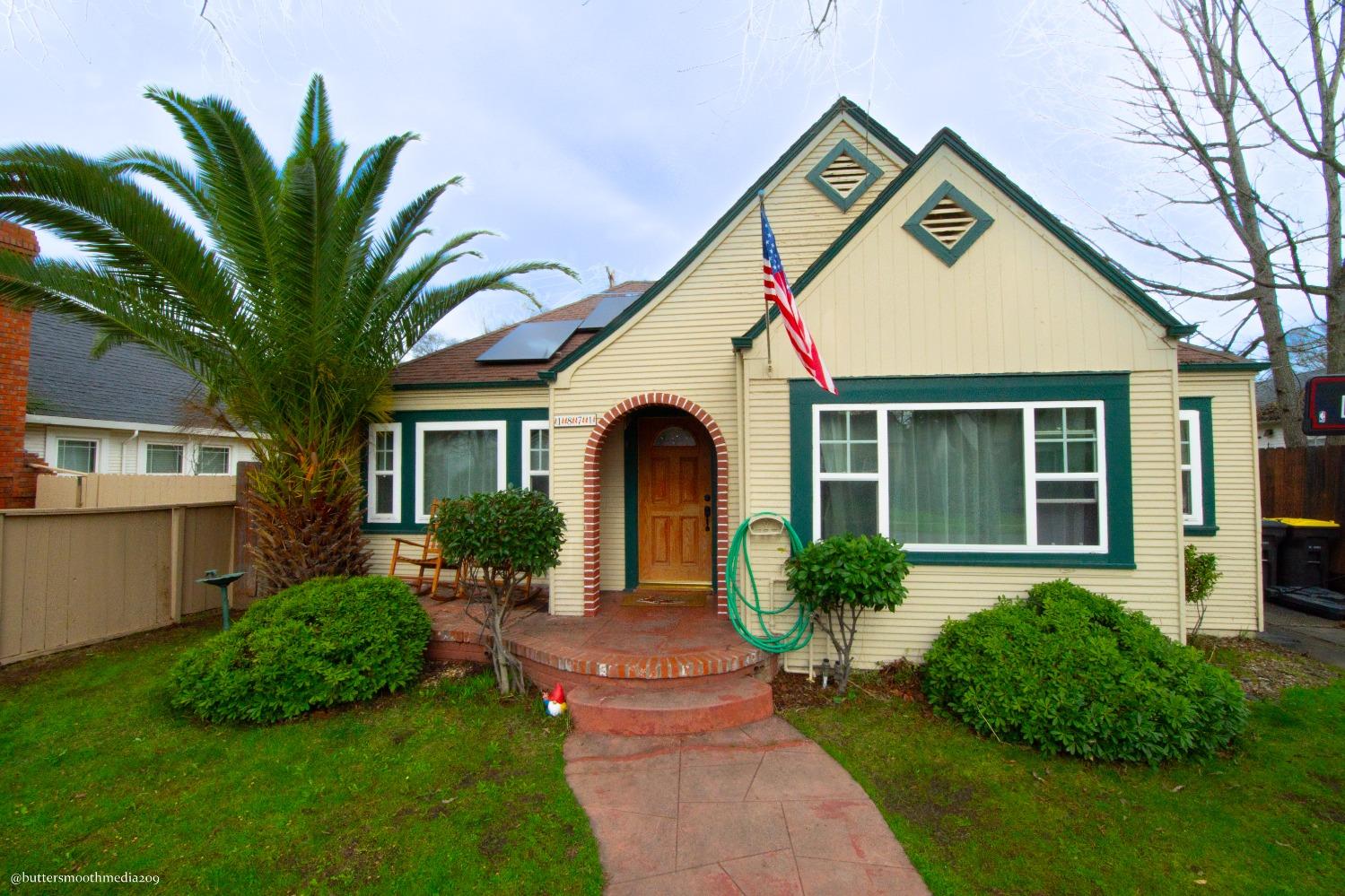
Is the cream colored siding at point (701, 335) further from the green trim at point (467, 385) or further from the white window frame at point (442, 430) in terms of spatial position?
the white window frame at point (442, 430)

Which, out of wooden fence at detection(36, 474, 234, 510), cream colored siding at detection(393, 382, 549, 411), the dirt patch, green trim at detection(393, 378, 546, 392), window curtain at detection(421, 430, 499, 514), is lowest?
the dirt patch

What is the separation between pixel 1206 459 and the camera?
6797 mm

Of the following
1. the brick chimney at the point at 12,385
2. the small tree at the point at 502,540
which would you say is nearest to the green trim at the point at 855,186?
the small tree at the point at 502,540

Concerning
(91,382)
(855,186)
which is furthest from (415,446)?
(91,382)

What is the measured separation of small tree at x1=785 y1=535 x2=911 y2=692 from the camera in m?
4.71

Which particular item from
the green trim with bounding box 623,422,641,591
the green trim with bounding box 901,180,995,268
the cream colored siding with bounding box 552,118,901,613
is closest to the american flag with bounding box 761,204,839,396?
the green trim with bounding box 901,180,995,268

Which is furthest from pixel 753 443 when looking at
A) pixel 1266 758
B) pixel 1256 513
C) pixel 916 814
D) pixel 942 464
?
pixel 1256 513

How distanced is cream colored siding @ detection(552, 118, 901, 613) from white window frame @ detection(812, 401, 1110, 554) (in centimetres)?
113

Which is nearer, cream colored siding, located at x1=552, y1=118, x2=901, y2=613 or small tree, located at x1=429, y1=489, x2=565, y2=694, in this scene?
small tree, located at x1=429, y1=489, x2=565, y2=694

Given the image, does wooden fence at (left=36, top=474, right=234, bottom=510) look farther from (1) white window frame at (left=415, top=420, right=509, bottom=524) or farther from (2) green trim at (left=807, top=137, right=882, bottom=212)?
(2) green trim at (left=807, top=137, right=882, bottom=212)

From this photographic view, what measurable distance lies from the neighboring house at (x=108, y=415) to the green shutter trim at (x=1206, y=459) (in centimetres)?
1558

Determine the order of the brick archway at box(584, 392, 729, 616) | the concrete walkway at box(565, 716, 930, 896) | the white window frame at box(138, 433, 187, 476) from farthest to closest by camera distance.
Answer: the white window frame at box(138, 433, 187, 476) < the brick archway at box(584, 392, 729, 616) < the concrete walkway at box(565, 716, 930, 896)

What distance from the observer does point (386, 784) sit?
147 inches

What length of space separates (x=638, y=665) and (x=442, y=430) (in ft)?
16.4
